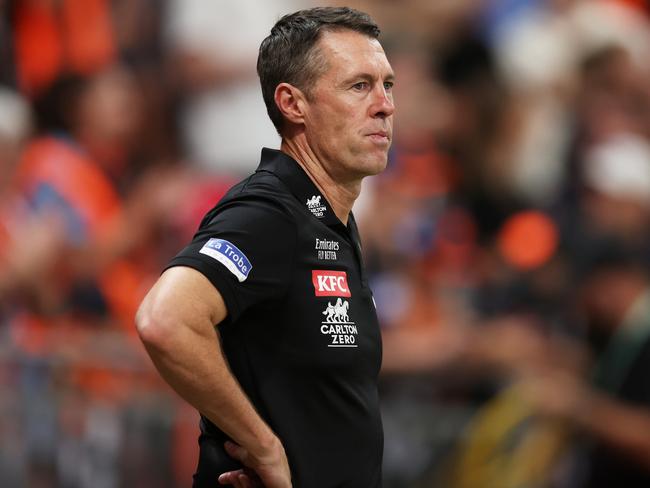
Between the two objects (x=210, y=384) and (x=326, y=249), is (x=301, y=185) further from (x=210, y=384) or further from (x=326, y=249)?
(x=210, y=384)

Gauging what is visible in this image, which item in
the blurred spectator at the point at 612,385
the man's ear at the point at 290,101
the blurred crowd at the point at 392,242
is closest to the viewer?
the man's ear at the point at 290,101

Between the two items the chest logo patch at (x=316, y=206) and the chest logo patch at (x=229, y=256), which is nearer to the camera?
the chest logo patch at (x=229, y=256)

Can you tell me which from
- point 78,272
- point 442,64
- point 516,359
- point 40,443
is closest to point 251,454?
point 40,443

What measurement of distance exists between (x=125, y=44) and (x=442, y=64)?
2584 mm

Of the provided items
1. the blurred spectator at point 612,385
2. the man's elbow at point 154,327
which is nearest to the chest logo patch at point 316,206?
the man's elbow at point 154,327

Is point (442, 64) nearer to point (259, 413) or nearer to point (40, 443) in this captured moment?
point (40, 443)

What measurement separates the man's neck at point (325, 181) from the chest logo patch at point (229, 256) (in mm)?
456

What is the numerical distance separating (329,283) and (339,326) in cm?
12

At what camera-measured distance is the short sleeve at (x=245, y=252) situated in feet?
10.8

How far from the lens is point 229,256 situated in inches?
130

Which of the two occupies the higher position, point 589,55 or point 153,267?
point 589,55

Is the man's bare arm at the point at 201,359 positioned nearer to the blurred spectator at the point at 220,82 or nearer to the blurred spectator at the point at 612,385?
the blurred spectator at the point at 612,385

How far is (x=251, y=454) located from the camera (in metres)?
3.37

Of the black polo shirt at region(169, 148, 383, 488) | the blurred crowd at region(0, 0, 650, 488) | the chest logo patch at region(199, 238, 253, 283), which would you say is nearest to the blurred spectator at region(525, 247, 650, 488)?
the blurred crowd at region(0, 0, 650, 488)
